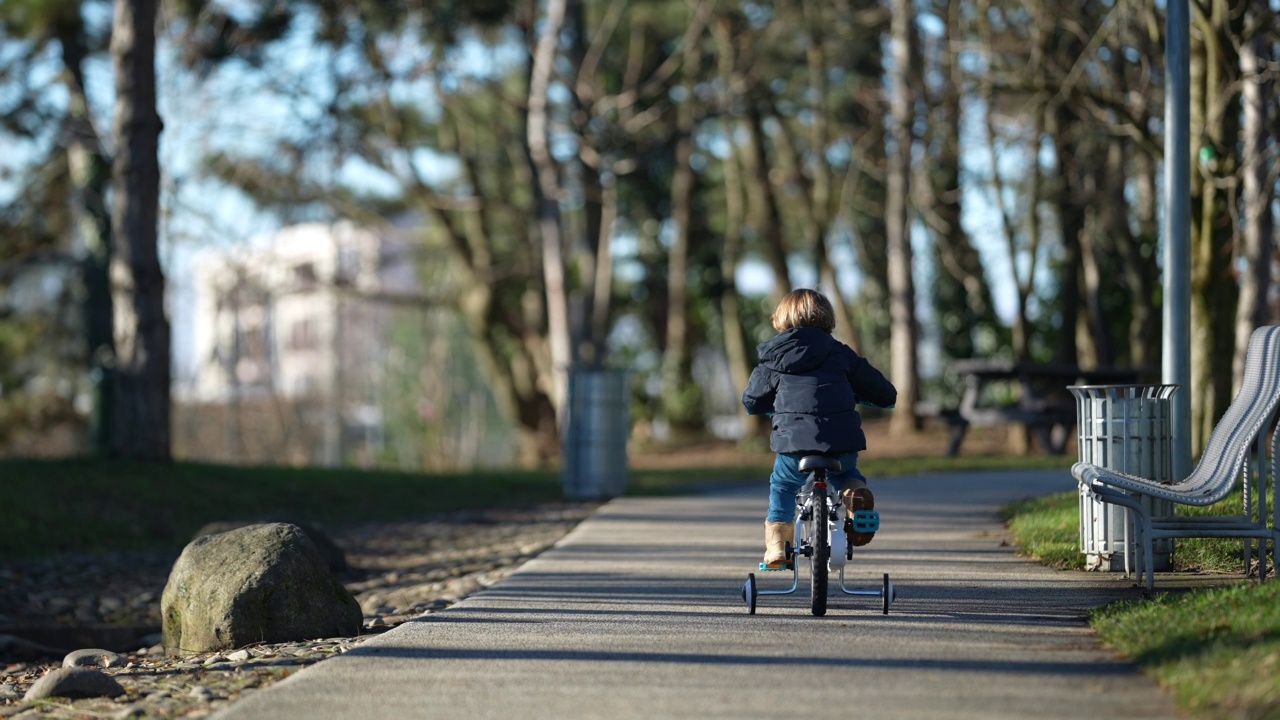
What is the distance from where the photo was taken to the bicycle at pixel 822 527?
750cm

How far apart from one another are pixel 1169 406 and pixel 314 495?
37.0ft

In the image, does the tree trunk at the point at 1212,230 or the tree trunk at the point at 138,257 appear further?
the tree trunk at the point at 138,257

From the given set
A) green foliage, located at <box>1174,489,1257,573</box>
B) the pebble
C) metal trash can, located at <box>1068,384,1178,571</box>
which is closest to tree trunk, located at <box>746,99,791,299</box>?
the pebble

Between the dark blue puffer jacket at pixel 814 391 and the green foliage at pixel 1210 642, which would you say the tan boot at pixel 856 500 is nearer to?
the dark blue puffer jacket at pixel 814 391

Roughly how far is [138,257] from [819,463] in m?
12.6

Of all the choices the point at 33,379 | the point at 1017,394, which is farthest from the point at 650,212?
the point at 33,379

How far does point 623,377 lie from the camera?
1638 cm

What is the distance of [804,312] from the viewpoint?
25.9 ft

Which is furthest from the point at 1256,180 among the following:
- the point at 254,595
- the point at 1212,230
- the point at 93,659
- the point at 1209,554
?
the point at 93,659

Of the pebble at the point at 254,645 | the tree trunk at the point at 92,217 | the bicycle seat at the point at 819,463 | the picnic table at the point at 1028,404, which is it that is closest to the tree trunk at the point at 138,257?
the pebble at the point at 254,645

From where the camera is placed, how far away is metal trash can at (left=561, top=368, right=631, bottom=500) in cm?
1634

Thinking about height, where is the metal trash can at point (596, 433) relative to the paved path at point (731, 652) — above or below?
above

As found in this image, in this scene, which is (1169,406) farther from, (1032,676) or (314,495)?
(314,495)

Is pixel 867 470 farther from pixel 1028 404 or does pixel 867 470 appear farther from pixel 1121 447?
pixel 1121 447
